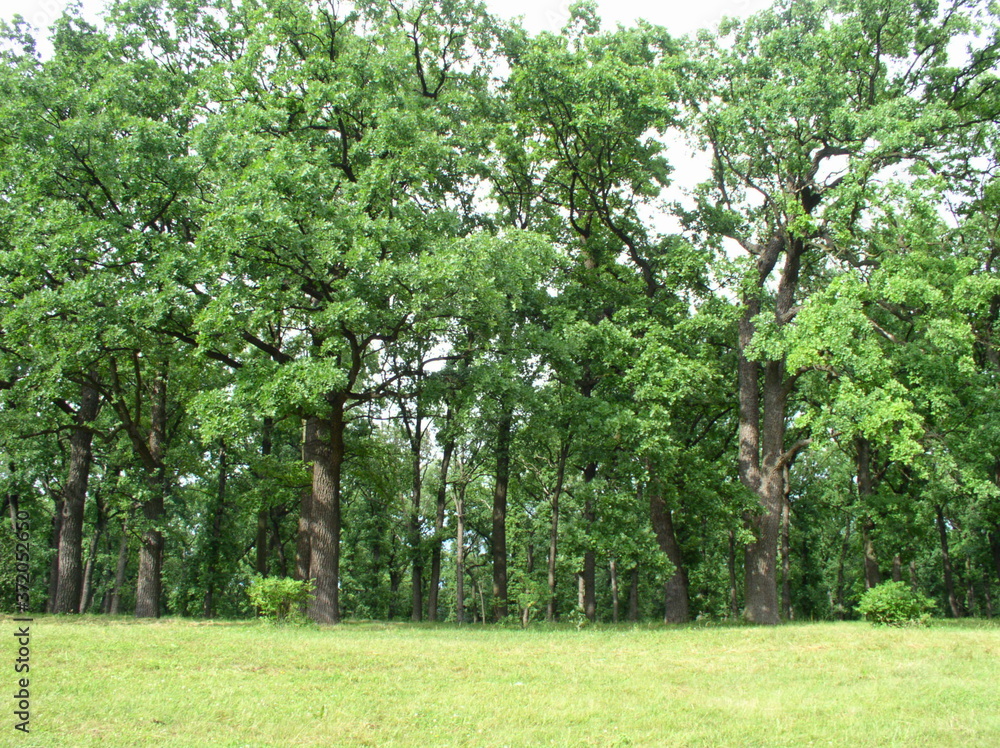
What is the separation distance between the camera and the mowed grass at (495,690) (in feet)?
25.1

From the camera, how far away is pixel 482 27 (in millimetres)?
21469

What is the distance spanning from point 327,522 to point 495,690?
28.9ft

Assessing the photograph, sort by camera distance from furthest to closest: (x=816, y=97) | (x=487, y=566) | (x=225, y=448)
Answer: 1. (x=487, y=566)
2. (x=225, y=448)
3. (x=816, y=97)

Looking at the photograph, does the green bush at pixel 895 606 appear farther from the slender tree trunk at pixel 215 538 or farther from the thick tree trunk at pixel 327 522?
the slender tree trunk at pixel 215 538

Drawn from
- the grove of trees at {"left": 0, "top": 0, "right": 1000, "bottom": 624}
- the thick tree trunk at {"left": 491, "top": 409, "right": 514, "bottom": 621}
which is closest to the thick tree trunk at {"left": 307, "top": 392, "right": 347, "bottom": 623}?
the grove of trees at {"left": 0, "top": 0, "right": 1000, "bottom": 624}

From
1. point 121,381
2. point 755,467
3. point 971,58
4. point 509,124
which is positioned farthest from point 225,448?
point 971,58

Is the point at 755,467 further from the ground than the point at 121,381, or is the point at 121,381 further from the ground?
the point at 121,381

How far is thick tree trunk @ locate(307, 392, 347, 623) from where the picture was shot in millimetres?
17359

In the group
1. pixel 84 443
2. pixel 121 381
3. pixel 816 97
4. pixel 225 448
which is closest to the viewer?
pixel 816 97

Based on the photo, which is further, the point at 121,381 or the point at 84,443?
the point at 121,381

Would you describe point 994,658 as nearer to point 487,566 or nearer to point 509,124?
point 509,124

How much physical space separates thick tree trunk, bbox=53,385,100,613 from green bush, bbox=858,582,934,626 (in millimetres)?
20152

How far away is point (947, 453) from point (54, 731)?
17.4 meters

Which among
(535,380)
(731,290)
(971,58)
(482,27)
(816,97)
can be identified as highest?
(482,27)
